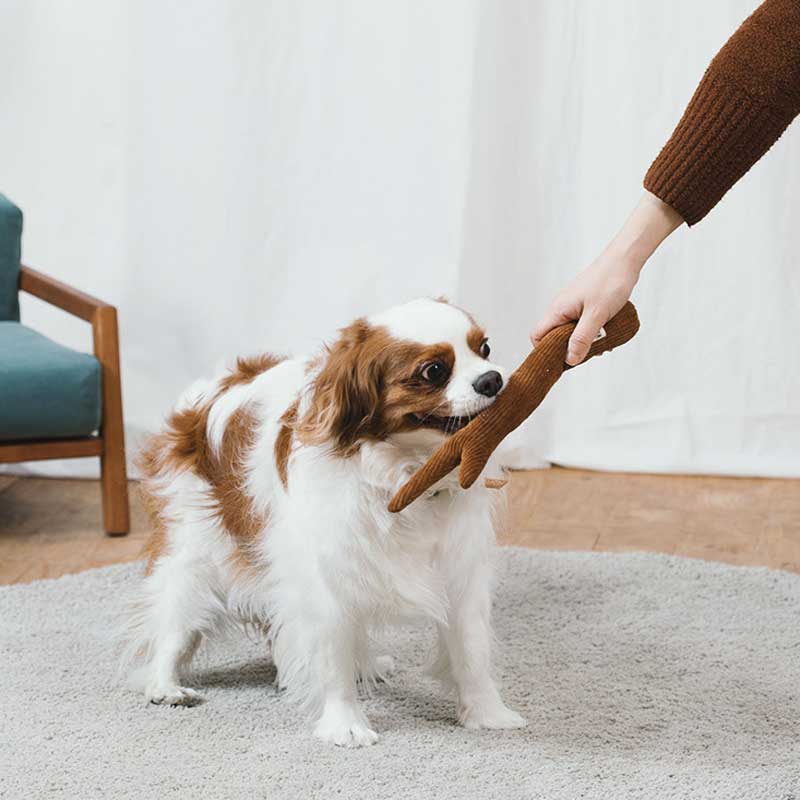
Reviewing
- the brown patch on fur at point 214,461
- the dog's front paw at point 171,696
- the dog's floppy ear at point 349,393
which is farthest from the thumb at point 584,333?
the dog's front paw at point 171,696

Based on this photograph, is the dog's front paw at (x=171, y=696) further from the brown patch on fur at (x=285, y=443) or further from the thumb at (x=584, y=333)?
the thumb at (x=584, y=333)

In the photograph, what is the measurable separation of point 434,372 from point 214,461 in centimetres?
53

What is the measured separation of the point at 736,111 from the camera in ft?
5.53

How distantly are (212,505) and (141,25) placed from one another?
2119mm

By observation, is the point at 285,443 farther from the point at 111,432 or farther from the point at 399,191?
the point at 399,191

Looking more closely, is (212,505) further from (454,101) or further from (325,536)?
(454,101)

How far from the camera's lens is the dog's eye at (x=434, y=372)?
1.89 m

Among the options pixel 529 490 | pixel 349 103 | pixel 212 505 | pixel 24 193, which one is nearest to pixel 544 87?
pixel 349 103

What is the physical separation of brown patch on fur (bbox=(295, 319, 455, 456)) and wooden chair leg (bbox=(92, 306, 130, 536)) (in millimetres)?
1380

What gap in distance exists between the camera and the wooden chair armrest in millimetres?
3359

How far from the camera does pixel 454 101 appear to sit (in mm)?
3826

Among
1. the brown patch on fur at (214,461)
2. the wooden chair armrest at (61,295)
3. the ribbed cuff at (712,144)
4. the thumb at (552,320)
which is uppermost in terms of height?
the ribbed cuff at (712,144)

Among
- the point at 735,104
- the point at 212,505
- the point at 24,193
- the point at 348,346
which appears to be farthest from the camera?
the point at 24,193

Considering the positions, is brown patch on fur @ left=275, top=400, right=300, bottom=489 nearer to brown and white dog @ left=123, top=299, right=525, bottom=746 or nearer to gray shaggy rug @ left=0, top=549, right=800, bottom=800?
brown and white dog @ left=123, top=299, right=525, bottom=746
